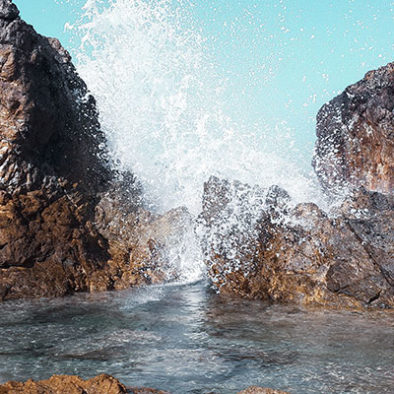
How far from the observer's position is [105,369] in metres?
2.88

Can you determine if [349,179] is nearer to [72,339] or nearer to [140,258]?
[140,258]

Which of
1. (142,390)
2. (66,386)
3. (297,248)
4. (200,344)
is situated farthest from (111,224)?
(66,386)

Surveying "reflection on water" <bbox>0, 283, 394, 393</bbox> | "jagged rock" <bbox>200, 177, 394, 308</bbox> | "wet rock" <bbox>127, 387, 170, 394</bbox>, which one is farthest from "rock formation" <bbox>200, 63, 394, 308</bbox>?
"wet rock" <bbox>127, 387, 170, 394</bbox>

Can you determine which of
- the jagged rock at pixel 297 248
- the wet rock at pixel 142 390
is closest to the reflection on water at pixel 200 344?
the wet rock at pixel 142 390

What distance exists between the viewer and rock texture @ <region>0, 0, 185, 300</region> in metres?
5.54

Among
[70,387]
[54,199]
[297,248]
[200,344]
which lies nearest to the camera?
[70,387]

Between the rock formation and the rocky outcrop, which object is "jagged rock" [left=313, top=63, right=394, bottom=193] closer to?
the rock formation

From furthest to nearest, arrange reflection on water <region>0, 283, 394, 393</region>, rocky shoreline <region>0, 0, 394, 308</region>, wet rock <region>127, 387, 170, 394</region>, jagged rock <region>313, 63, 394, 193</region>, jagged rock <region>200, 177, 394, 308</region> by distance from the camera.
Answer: jagged rock <region>313, 63, 394, 193</region> < rocky shoreline <region>0, 0, 394, 308</region> < jagged rock <region>200, 177, 394, 308</region> < reflection on water <region>0, 283, 394, 393</region> < wet rock <region>127, 387, 170, 394</region>

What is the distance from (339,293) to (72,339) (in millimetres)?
2889

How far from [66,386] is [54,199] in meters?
4.15

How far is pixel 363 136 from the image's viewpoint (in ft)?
29.8

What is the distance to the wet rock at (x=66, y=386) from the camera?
2.11 m

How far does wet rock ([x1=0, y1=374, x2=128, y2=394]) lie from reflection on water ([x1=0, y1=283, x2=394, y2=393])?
17.6 inches

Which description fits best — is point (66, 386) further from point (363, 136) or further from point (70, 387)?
point (363, 136)
